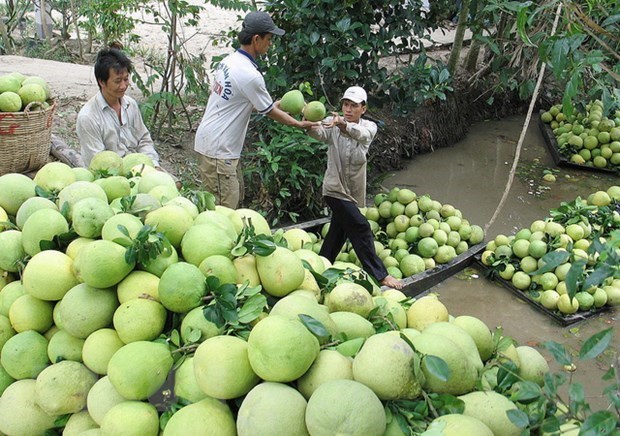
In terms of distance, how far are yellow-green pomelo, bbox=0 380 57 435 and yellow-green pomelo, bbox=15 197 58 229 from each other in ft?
2.25

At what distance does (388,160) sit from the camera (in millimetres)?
6738

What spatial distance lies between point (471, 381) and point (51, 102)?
Answer: 10.9 ft

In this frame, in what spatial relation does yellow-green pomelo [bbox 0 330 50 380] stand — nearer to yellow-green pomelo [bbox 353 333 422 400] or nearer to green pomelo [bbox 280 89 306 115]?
yellow-green pomelo [bbox 353 333 422 400]

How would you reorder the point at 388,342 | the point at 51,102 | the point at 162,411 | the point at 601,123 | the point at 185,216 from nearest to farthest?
1. the point at 388,342
2. the point at 162,411
3. the point at 185,216
4. the point at 51,102
5. the point at 601,123

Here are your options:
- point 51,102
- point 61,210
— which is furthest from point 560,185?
point 61,210

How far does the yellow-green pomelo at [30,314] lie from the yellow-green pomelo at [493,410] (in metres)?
1.37

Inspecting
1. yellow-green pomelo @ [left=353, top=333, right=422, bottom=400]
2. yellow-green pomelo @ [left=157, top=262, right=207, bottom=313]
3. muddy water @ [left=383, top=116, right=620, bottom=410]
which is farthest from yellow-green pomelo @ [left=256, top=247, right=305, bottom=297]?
muddy water @ [left=383, top=116, right=620, bottom=410]

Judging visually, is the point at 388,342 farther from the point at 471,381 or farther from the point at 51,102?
the point at 51,102

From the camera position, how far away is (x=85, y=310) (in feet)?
5.40

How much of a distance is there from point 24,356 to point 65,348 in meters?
0.14

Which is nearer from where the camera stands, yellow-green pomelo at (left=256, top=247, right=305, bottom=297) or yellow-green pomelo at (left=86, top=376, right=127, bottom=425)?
yellow-green pomelo at (left=86, top=376, right=127, bottom=425)

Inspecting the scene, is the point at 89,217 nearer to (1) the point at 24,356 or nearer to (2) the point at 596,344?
(1) the point at 24,356

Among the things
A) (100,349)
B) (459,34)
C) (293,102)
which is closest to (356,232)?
(293,102)

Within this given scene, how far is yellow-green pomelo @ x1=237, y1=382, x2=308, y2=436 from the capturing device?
4.09 ft
